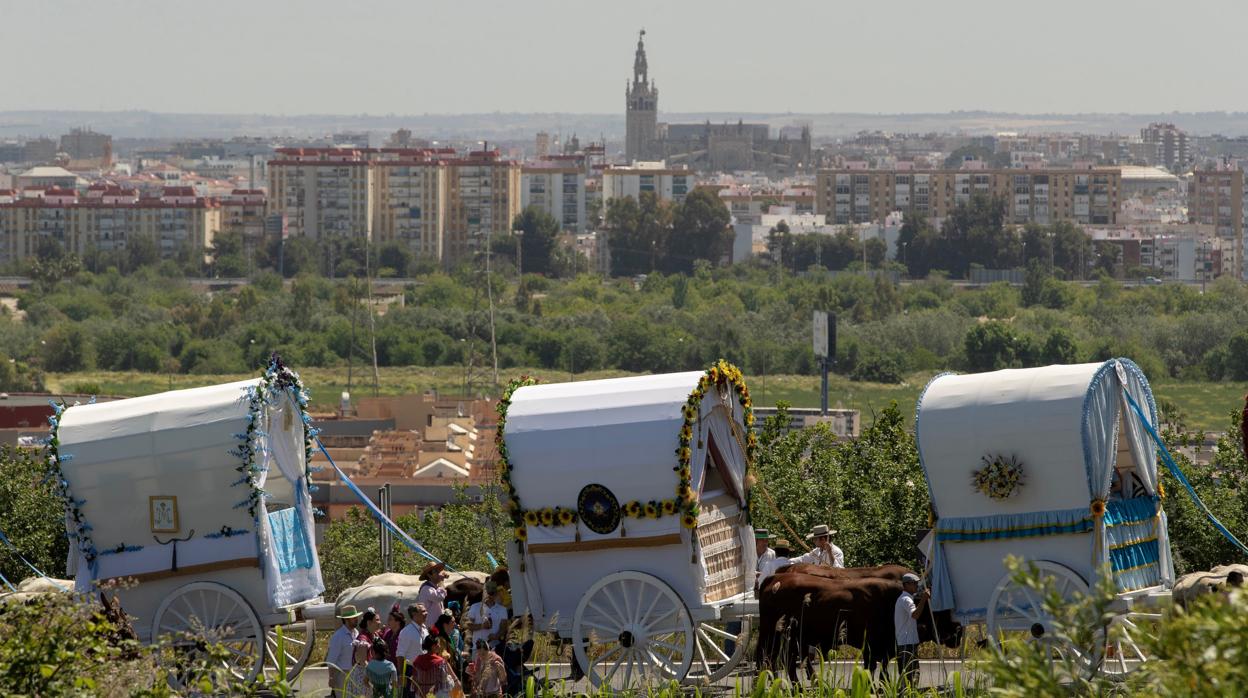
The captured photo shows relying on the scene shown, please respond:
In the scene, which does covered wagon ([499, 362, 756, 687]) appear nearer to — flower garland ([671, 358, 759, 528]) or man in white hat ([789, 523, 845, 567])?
flower garland ([671, 358, 759, 528])

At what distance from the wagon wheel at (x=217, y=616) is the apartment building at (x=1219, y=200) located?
541 ft

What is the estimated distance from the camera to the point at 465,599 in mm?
13445

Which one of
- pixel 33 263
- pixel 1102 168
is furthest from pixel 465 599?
pixel 1102 168

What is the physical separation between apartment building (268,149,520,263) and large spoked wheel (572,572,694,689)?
12909 cm

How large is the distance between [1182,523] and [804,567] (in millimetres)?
4721

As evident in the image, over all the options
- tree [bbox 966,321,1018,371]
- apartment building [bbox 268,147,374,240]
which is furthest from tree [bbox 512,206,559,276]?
tree [bbox 966,321,1018,371]

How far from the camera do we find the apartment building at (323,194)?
144750 millimetres

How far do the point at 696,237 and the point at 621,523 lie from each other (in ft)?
374

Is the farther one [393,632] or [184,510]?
[184,510]

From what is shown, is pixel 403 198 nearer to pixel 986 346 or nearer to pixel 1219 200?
pixel 986 346

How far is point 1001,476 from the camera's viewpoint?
12469 mm

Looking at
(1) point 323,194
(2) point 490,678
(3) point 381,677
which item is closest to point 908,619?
(2) point 490,678

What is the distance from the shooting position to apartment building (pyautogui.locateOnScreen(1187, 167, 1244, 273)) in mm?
177250

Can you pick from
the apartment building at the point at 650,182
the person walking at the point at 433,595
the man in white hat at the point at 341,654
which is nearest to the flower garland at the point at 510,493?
the person walking at the point at 433,595
